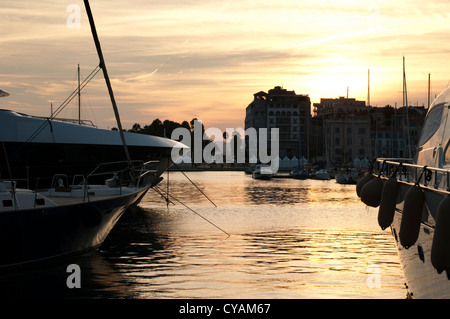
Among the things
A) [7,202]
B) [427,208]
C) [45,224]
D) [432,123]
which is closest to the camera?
[427,208]

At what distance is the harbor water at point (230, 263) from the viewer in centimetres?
1631

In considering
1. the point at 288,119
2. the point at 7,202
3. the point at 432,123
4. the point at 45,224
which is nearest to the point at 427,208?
the point at 432,123

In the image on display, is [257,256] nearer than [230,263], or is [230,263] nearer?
[230,263]

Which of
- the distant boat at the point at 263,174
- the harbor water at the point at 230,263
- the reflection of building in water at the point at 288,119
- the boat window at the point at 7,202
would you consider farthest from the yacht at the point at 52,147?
the reflection of building in water at the point at 288,119

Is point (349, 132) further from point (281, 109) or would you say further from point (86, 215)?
point (86, 215)

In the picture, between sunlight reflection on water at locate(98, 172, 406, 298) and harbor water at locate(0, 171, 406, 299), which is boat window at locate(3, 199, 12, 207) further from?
sunlight reflection on water at locate(98, 172, 406, 298)

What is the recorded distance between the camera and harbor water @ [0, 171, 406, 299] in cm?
1631

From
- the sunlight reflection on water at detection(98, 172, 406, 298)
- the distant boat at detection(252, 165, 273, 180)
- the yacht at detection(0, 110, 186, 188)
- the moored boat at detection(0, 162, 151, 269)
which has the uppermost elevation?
the yacht at detection(0, 110, 186, 188)

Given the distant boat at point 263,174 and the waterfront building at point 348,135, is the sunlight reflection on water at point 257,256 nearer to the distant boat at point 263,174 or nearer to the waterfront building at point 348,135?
the distant boat at point 263,174

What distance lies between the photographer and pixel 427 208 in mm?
11773

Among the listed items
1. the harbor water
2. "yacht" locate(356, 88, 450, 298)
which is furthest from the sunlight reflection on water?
"yacht" locate(356, 88, 450, 298)

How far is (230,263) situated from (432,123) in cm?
769

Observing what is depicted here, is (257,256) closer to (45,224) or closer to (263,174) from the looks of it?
(45,224)

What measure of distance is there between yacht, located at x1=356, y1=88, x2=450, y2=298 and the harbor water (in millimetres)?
2689
